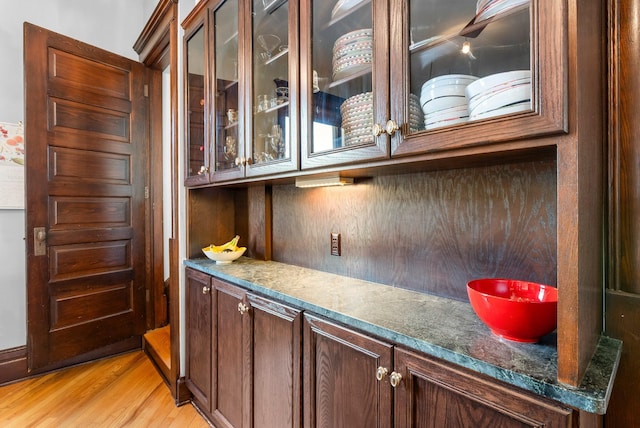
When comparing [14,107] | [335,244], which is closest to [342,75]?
[335,244]

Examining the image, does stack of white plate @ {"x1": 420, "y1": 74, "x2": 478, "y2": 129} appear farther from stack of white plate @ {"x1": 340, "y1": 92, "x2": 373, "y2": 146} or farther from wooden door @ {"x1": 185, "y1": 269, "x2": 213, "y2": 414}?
wooden door @ {"x1": 185, "y1": 269, "x2": 213, "y2": 414}

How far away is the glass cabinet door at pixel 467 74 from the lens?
657 mm

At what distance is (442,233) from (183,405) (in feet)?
6.12

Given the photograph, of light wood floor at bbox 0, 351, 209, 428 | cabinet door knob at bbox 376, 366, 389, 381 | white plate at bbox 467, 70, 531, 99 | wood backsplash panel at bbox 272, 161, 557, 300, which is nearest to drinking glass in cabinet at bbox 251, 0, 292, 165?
wood backsplash panel at bbox 272, 161, 557, 300

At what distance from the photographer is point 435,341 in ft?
2.53

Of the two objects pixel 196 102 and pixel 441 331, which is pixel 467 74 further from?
pixel 196 102

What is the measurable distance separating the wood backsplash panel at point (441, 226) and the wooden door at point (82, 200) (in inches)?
69.0

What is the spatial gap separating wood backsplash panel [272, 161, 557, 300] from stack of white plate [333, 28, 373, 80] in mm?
441

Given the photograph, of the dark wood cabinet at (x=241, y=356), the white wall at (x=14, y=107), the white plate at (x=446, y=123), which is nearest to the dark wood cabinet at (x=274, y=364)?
the dark wood cabinet at (x=241, y=356)

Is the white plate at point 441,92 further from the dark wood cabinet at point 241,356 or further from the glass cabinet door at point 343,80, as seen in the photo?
the dark wood cabinet at point 241,356

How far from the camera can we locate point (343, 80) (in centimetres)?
111

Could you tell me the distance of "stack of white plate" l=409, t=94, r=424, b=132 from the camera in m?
0.86

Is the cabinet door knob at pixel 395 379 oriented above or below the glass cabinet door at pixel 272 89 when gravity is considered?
below

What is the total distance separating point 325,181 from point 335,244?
324 millimetres
